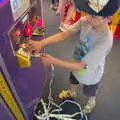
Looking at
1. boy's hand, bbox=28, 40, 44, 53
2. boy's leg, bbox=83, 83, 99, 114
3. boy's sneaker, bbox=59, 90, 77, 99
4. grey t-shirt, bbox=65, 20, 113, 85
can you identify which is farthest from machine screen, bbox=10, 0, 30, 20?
boy's sneaker, bbox=59, 90, 77, 99

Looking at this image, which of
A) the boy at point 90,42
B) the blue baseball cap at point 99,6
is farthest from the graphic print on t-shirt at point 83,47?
the blue baseball cap at point 99,6

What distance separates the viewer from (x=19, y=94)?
920 millimetres

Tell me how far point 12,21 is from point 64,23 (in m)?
1.41

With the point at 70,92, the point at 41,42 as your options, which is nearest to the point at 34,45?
the point at 41,42

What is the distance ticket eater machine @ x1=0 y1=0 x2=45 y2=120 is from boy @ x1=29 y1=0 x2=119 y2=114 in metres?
0.09

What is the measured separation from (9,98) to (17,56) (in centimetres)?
16

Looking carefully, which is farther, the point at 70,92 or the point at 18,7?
the point at 70,92

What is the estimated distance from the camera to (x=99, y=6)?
81 cm

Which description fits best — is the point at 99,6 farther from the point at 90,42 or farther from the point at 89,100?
the point at 89,100

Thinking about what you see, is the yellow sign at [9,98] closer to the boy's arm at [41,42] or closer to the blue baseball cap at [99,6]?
the boy's arm at [41,42]

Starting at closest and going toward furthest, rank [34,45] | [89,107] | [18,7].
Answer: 1. [18,7]
2. [34,45]
3. [89,107]

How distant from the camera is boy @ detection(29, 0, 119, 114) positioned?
82 centimetres

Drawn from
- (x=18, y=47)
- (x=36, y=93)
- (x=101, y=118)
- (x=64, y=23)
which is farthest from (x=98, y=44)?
(x=64, y=23)

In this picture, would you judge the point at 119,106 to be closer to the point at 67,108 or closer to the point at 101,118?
the point at 101,118
